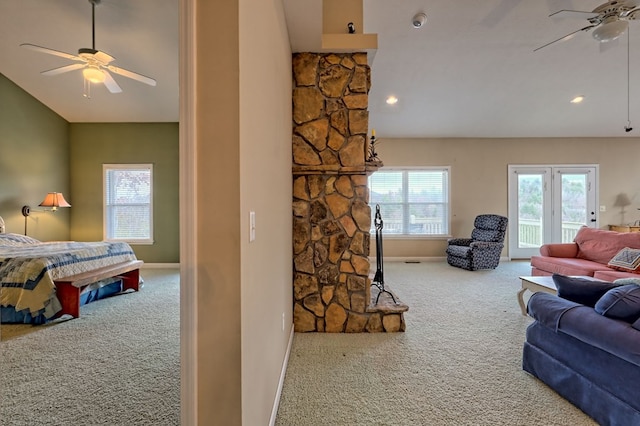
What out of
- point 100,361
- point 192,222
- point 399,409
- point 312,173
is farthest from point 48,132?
point 399,409

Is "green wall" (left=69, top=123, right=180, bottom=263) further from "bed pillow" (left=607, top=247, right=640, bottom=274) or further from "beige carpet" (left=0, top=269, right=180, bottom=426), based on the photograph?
"bed pillow" (left=607, top=247, right=640, bottom=274)

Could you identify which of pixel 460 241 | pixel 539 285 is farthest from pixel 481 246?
pixel 539 285

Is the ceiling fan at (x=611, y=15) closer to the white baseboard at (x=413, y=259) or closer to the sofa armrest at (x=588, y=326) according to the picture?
the sofa armrest at (x=588, y=326)

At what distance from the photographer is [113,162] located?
19.2ft

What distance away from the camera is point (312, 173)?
2.85 meters

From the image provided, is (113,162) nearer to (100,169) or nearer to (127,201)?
(100,169)

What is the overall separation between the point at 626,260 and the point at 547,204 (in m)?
3.40

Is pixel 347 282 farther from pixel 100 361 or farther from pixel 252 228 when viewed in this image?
pixel 100 361

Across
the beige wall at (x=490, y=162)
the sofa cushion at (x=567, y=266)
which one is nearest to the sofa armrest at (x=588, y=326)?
the sofa cushion at (x=567, y=266)

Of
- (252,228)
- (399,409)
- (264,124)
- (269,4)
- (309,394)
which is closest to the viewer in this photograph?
(252,228)

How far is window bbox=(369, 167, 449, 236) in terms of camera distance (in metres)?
6.64

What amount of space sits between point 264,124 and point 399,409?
6.04ft

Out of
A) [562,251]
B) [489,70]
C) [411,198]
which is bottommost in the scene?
[562,251]

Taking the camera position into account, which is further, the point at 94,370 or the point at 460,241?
the point at 460,241
